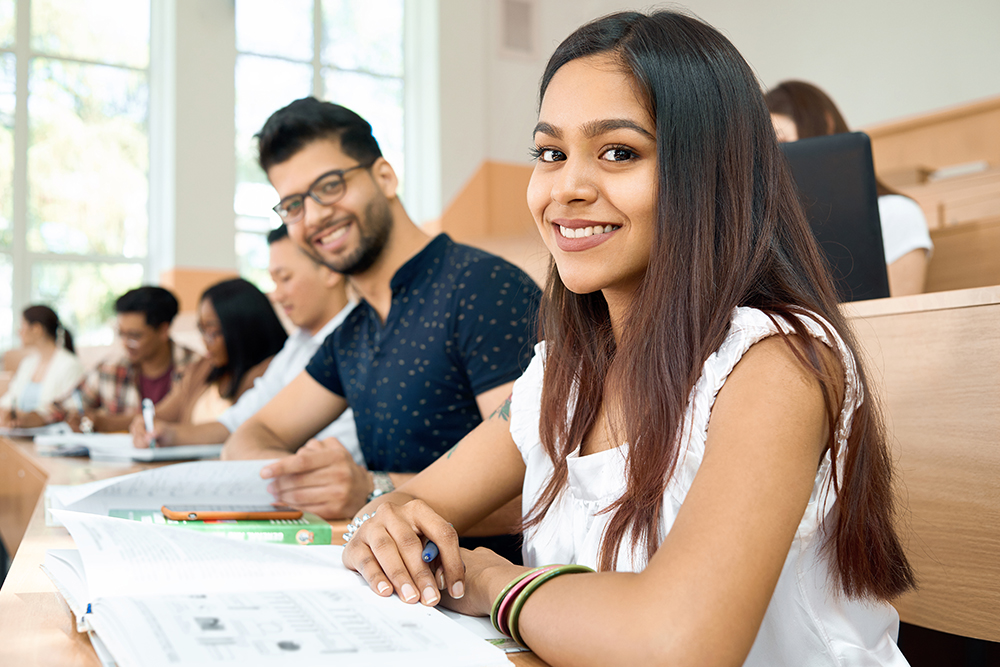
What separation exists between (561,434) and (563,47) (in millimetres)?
415

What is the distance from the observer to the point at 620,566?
77 centimetres

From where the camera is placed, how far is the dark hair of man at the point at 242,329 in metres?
2.82

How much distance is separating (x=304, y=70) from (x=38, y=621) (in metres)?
7.87

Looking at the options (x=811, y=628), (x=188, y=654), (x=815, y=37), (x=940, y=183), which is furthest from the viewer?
(x=815, y=37)

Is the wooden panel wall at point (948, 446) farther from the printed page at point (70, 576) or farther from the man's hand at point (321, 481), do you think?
the printed page at point (70, 576)

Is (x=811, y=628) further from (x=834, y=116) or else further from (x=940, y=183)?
(x=940, y=183)

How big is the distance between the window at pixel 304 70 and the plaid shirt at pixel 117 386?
3.57 metres

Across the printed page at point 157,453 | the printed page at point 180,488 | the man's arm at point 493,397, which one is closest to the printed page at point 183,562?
the printed page at point 180,488

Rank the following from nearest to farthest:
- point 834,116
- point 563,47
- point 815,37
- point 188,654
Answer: point 188,654
point 563,47
point 834,116
point 815,37

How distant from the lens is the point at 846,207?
1.34m

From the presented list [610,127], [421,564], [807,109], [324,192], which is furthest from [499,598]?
[807,109]

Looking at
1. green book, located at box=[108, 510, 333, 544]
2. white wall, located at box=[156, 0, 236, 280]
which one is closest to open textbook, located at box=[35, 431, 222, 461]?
green book, located at box=[108, 510, 333, 544]

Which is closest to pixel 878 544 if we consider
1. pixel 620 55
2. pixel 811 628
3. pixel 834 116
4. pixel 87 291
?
pixel 811 628

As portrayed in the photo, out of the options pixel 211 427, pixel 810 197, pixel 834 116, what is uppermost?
pixel 834 116
